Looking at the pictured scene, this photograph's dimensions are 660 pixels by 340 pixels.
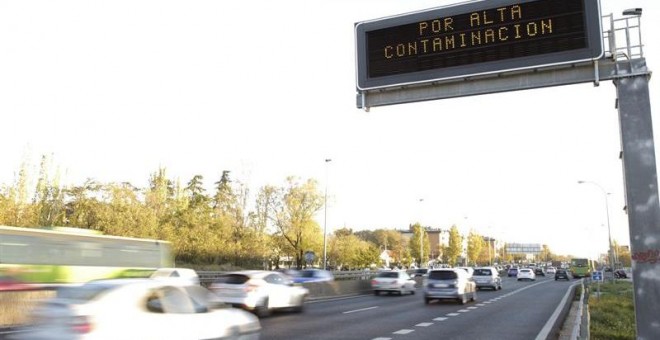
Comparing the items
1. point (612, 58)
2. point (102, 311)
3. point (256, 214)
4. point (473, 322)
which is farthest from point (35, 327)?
point (256, 214)

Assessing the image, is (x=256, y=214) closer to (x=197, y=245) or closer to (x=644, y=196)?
(x=197, y=245)

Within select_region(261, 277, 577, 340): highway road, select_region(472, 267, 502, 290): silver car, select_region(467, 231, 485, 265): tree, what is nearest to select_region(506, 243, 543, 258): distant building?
select_region(467, 231, 485, 265): tree

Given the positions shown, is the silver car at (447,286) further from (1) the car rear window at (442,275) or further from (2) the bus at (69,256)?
(2) the bus at (69,256)

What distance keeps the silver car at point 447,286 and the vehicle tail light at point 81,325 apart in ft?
66.9

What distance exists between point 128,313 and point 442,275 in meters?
20.7

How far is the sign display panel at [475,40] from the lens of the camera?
36.1ft

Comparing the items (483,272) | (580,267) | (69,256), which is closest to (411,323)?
(69,256)

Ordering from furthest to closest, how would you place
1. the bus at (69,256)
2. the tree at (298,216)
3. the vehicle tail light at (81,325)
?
the tree at (298,216) < the bus at (69,256) < the vehicle tail light at (81,325)

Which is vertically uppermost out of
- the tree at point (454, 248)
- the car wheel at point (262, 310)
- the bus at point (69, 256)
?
the tree at point (454, 248)

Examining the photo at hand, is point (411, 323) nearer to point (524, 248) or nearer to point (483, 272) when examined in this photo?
point (483, 272)

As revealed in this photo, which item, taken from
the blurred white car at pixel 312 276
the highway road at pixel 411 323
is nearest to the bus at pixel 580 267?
the blurred white car at pixel 312 276

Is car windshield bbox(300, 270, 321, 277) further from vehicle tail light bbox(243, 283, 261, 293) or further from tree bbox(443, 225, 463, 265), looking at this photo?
tree bbox(443, 225, 463, 265)

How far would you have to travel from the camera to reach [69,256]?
2064 centimetres

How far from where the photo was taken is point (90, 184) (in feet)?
190
